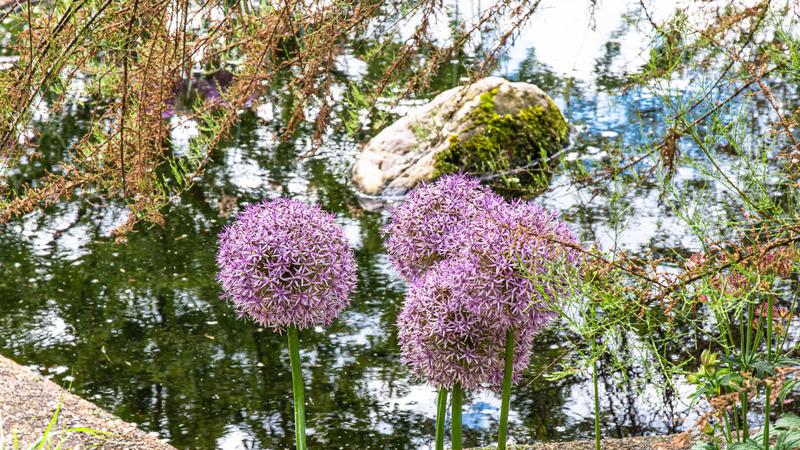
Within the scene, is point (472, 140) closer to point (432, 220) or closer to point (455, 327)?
point (432, 220)

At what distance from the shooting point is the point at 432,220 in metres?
3.02

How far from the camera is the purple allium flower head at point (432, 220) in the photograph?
3.02 metres

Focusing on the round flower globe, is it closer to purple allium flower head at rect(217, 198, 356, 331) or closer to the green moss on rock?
purple allium flower head at rect(217, 198, 356, 331)

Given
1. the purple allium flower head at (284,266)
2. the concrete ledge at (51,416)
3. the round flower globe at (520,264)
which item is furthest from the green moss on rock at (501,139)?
the round flower globe at (520,264)

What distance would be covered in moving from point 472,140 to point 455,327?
18.3 ft

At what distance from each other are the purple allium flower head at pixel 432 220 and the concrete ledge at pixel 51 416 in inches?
70.9

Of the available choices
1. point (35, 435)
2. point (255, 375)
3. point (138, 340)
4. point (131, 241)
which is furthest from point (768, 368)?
point (131, 241)

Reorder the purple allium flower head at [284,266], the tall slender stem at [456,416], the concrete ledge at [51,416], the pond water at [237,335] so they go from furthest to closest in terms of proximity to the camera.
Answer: the pond water at [237,335]
the concrete ledge at [51,416]
the purple allium flower head at [284,266]
the tall slender stem at [456,416]

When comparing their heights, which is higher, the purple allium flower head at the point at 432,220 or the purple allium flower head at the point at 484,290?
the purple allium flower head at the point at 432,220

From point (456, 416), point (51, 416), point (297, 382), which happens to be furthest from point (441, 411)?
point (51, 416)

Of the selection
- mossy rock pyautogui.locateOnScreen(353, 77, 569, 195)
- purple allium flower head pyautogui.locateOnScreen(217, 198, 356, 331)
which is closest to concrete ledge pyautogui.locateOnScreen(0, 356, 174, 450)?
purple allium flower head pyautogui.locateOnScreen(217, 198, 356, 331)

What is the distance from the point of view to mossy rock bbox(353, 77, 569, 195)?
26.8ft

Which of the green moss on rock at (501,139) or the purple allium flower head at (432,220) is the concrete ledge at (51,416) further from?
the green moss on rock at (501,139)

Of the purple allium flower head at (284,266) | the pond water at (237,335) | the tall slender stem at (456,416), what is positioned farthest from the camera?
the pond water at (237,335)
